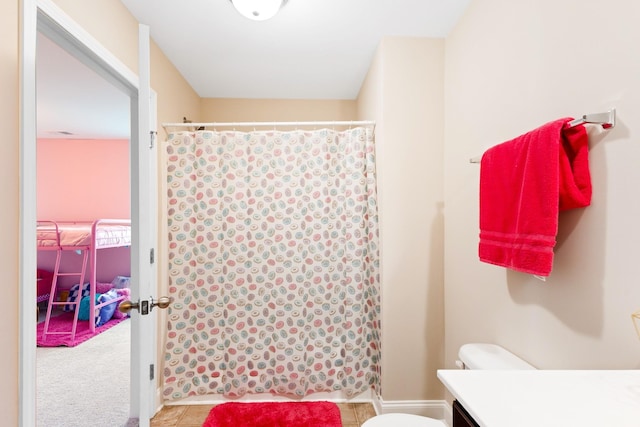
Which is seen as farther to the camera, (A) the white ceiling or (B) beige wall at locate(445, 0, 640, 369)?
(A) the white ceiling

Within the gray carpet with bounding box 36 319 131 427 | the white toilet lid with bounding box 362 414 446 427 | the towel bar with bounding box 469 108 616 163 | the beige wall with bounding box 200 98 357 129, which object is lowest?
the gray carpet with bounding box 36 319 131 427

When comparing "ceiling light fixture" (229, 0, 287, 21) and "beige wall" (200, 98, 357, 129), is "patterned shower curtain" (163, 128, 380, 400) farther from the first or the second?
"beige wall" (200, 98, 357, 129)

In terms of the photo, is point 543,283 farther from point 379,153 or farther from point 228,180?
point 228,180

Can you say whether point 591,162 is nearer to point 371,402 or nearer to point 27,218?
point 27,218

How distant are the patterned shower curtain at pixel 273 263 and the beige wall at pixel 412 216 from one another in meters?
0.20

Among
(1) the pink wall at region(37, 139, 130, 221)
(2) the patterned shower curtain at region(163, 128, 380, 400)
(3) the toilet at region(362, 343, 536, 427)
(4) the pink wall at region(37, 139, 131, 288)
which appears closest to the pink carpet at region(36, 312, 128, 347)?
(4) the pink wall at region(37, 139, 131, 288)

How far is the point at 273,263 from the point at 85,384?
1.81 meters

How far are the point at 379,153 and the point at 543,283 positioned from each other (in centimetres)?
126

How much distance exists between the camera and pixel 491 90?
156 centimetres

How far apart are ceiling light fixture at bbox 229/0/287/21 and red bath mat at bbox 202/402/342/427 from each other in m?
2.35

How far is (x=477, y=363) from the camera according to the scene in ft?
4.42

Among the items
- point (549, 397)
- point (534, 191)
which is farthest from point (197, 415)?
point (534, 191)

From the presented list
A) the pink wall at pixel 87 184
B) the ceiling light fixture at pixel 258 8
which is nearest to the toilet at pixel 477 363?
the ceiling light fixture at pixel 258 8
